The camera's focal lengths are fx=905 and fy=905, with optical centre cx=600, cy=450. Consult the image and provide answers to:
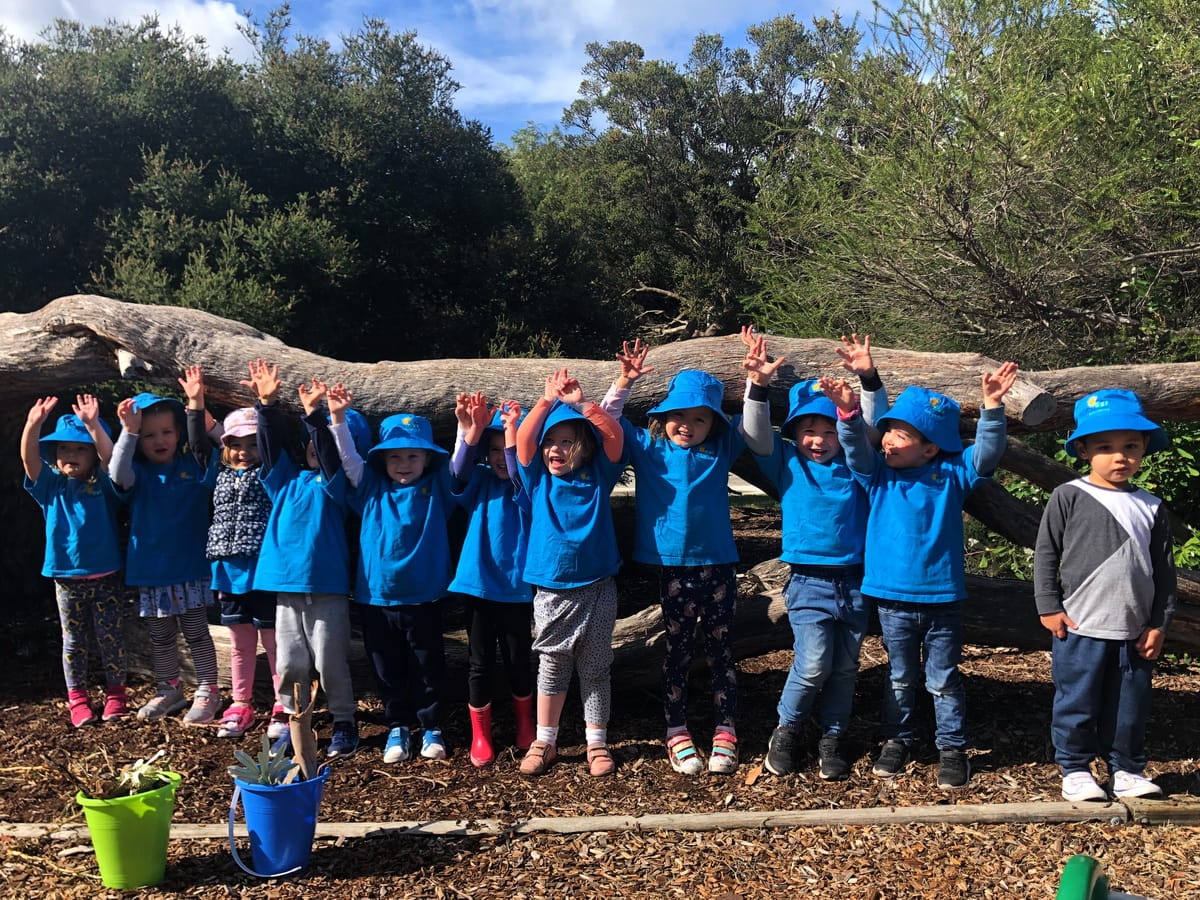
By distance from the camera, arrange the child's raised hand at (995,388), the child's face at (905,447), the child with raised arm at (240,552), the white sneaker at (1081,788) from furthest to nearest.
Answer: the child with raised arm at (240,552) < the child's face at (905,447) < the child's raised hand at (995,388) < the white sneaker at (1081,788)

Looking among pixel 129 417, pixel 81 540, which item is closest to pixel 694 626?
pixel 129 417

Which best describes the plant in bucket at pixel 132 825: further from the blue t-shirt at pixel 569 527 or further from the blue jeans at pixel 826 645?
the blue jeans at pixel 826 645

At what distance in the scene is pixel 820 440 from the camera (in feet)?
12.5

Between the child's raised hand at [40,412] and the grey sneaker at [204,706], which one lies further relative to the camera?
the grey sneaker at [204,706]

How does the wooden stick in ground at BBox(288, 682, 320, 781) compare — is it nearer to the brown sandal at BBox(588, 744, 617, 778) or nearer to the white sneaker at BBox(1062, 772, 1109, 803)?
the brown sandal at BBox(588, 744, 617, 778)

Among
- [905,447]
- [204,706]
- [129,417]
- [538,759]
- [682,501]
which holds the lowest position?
[538,759]

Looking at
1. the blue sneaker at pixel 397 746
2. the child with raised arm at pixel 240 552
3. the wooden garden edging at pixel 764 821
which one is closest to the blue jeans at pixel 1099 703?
the wooden garden edging at pixel 764 821

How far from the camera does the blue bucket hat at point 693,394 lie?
3.79 metres

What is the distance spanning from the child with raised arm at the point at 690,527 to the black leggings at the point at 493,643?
2.03ft

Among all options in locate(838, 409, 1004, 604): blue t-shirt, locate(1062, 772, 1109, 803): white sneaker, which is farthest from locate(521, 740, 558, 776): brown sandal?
locate(1062, 772, 1109, 803): white sneaker

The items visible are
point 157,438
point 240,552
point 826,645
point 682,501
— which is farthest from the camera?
point 157,438

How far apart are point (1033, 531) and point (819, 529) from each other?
1.83 meters

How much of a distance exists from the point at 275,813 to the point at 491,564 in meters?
1.31

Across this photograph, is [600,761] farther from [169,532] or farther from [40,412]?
[40,412]
